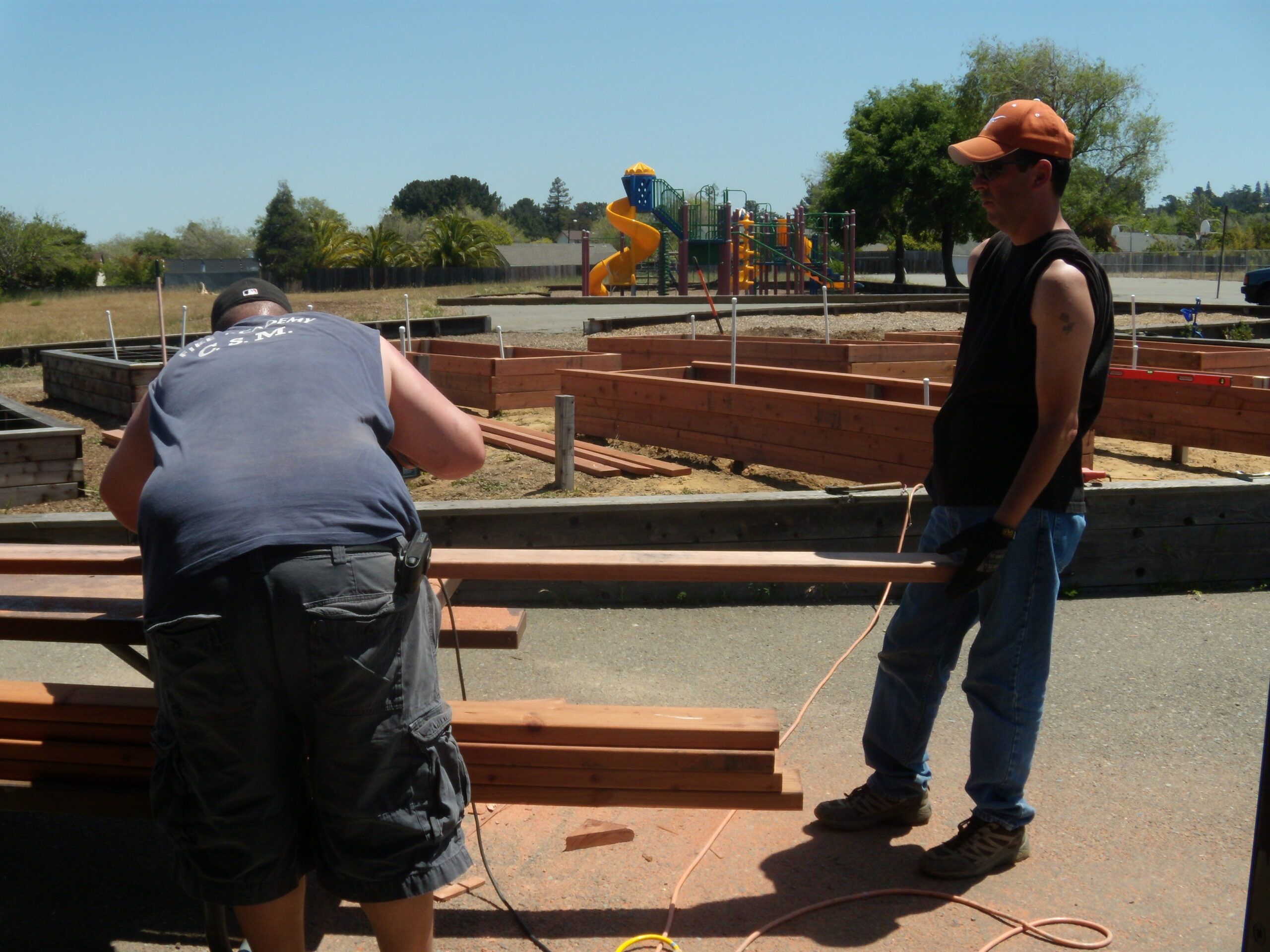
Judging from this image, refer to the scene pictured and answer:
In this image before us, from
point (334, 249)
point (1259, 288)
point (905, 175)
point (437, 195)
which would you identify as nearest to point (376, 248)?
point (334, 249)

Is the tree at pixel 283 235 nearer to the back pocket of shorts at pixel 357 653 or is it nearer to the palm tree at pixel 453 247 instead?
the palm tree at pixel 453 247

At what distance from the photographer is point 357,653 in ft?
6.64

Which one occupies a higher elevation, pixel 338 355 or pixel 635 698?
pixel 338 355

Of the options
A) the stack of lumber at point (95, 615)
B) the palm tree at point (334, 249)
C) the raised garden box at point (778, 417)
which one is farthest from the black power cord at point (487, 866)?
the palm tree at point (334, 249)

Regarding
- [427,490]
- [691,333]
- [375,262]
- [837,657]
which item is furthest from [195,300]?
[837,657]

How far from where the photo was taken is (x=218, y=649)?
2.00m

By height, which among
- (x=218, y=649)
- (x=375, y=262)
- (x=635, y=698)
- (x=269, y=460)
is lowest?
(x=635, y=698)

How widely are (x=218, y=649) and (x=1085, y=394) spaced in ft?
7.64

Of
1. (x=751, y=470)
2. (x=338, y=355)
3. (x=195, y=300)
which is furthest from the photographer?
(x=195, y=300)

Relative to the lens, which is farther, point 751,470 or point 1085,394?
point 751,470

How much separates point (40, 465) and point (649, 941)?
22.5 feet

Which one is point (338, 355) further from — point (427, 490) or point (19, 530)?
point (427, 490)

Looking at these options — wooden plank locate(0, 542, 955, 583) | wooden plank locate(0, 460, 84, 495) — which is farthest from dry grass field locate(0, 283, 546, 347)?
wooden plank locate(0, 542, 955, 583)

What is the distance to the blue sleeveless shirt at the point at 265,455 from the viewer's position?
200 centimetres
